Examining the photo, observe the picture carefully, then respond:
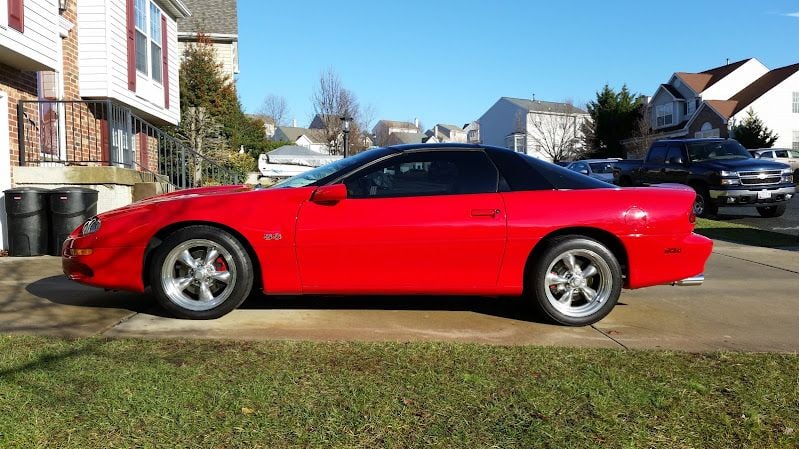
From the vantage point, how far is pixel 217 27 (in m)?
26.2

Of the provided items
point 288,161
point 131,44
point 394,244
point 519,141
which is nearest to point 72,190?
point 394,244

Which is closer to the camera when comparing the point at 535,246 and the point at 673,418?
the point at 673,418

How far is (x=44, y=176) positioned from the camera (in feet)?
28.8

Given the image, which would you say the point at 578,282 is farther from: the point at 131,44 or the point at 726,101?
the point at 726,101

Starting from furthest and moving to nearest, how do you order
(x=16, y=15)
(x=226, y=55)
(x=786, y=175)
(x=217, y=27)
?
(x=226, y=55), (x=217, y=27), (x=786, y=175), (x=16, y=15)

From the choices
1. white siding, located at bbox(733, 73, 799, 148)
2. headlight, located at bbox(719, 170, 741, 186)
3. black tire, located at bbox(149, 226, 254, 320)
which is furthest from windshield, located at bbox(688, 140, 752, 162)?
white siding, located at bbox(733, 73, 799, 148)

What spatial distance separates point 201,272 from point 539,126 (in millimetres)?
54285

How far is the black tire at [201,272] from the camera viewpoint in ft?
14.8

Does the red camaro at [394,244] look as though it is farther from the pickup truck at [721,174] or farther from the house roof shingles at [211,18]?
the house roof shingles at [211,18]

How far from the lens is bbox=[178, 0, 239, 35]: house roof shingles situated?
25.6m

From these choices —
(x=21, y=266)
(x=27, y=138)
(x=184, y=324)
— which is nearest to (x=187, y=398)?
(x=184, y=324)

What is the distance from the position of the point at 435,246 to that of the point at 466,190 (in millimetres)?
532

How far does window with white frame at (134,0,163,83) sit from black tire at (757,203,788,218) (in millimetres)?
14761

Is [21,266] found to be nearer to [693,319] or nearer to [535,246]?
[535,246]
